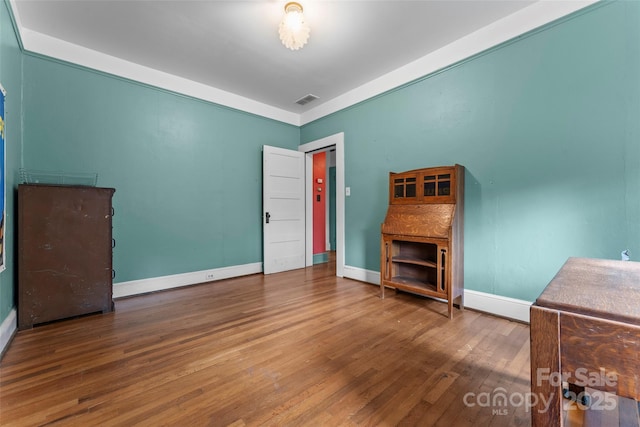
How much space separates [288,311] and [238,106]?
3.23 meters

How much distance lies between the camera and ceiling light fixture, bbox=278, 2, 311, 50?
220 centimetres

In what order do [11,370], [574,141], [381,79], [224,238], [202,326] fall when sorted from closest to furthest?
[11,370] → [574,141] → [202,326] → [381,79] → [224,238]

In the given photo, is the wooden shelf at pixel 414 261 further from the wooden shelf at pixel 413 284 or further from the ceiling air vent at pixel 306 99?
the ceiling air vent at pixel 306 99

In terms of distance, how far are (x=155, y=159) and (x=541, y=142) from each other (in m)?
4.25

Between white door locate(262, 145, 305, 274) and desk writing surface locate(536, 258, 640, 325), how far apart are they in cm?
376

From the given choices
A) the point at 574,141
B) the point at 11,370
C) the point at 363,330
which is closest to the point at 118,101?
the point at 11,370

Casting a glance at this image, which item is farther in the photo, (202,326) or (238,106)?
(238,106)

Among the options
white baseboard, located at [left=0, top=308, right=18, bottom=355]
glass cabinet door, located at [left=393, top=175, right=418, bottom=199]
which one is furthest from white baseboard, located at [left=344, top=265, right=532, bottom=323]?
white baseboard, located at [left=0, top=308, right=18, bottom=355]

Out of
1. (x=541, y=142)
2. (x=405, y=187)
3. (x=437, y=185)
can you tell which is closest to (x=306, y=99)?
(x=405, y=187)

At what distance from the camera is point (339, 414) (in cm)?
131

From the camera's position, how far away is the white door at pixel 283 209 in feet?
14.1

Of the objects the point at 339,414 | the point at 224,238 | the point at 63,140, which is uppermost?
the point at 63,140

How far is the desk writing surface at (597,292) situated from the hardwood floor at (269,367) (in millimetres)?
843

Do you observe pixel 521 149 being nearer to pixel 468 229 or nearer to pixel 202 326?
pixel 468 229
